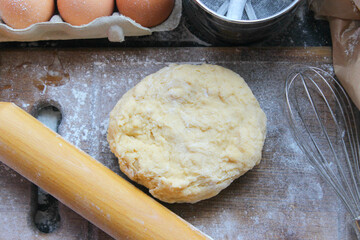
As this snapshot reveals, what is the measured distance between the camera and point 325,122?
1.18 metres

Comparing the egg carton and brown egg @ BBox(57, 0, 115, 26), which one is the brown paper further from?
brown egg @ BBox(57, 0, 115, 26)

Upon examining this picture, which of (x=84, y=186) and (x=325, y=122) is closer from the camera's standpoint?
(x=84, y=186)

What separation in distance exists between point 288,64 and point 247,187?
420 mm

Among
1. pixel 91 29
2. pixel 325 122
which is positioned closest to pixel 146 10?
pixel 91 29

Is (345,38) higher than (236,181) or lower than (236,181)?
higher

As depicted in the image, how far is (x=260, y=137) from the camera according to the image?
3.52 feet

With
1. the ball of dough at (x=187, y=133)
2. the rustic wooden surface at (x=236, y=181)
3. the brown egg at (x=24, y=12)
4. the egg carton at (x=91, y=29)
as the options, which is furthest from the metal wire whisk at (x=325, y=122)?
the brown egg at (x=24, y=12)

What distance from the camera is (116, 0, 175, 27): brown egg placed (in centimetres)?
110

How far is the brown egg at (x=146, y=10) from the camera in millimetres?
1104

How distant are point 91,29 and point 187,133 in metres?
0.44

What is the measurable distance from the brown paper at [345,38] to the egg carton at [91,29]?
0.49 metres

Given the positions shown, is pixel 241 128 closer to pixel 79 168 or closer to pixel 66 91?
pixel 79 168

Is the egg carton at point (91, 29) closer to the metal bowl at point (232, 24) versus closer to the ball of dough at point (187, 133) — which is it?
the metal bowl at point (232, 24)

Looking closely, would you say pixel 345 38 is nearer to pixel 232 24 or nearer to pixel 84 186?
pixel 232 24
